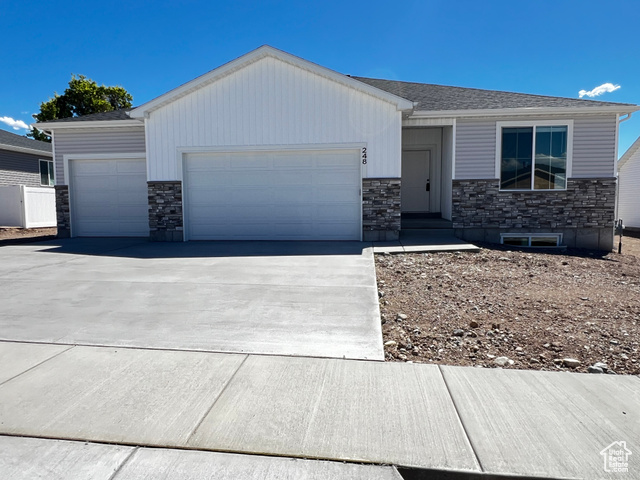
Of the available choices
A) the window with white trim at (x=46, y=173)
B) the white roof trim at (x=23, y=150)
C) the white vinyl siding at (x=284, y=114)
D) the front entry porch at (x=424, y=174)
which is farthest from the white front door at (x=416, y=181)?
the window with white trim at (x=46, y=173)

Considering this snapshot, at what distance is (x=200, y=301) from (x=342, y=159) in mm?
6677

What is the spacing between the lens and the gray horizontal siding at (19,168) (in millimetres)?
19844

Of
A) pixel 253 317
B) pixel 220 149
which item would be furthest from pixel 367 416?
pixel 220 149

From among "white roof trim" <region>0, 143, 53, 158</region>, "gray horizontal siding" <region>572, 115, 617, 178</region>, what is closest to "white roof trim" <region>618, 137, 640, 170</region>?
"gray horizontal siding" <region>572, 115, 617, 178</region>

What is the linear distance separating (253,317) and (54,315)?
230 cm

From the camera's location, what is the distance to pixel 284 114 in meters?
11.1

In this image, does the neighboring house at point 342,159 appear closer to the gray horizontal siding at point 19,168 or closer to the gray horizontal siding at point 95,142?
the gray horizontal siding at point 95,142

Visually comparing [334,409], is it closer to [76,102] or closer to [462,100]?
[462,100]

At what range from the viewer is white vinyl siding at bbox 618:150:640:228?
811 inches

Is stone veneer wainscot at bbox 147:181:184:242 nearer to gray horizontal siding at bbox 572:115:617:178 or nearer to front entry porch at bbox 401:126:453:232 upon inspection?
front entry porch at bbox 401:126:453:232

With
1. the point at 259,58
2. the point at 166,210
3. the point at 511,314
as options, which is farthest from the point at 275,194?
the point at 511,314

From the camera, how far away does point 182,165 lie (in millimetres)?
11508

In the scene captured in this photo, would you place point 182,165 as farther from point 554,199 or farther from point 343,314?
point 554,199

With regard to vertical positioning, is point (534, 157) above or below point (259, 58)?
below
